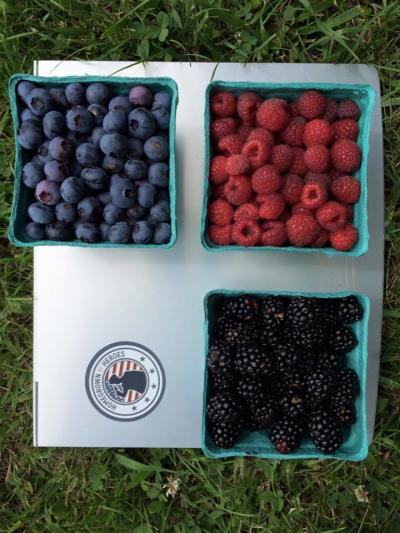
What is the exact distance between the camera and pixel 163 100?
115cm

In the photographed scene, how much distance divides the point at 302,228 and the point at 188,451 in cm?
73

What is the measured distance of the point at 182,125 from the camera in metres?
1.28

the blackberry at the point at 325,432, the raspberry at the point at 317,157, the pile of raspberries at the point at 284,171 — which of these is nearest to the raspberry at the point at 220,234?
the pile of raspberries at the point at 284,171

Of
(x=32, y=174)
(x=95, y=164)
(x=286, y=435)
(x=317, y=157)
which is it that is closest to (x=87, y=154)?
(x=95, y=164)

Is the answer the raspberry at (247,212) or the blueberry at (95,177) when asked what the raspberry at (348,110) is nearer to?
the raspberry at (247,212)

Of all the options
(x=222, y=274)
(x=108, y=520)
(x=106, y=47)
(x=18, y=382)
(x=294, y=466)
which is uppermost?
(x=106, y=47)

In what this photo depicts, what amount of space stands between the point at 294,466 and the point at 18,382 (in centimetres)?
81

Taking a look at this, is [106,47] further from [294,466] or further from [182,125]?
[294,466]

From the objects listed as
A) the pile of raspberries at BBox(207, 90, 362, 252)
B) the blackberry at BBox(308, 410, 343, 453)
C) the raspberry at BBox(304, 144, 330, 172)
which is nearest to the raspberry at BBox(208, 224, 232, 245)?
the pile of raspberries at BBox(207, 90, 362, 252)

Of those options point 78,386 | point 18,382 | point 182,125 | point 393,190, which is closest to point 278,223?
point 182,125

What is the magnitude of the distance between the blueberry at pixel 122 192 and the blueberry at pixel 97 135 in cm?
9

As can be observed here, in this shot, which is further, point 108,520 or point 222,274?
point 108,520

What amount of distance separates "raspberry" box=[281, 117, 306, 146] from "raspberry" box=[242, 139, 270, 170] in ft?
0.21

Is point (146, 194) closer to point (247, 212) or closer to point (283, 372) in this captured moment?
point (247, 212)
